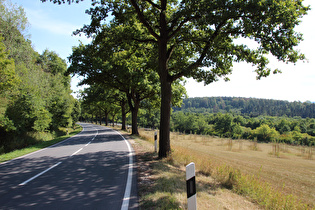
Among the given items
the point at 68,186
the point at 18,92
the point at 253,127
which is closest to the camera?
the point at 68,186

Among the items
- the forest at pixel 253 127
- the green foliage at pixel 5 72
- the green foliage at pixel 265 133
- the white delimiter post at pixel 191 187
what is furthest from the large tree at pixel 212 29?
the green foliage at pixel 265 133

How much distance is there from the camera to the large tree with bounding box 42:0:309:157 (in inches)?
270

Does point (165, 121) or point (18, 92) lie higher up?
point (18, 92)

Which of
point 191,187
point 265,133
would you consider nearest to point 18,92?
point 191,187

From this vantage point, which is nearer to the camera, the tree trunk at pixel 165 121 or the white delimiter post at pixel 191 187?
the white delimiter post at pixel 191 187

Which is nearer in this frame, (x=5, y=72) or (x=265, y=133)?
(x=5, y=72)

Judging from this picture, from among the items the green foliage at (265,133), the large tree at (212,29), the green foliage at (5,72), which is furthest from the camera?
the green foliage at (265,133)

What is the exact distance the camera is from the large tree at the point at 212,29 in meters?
6.85

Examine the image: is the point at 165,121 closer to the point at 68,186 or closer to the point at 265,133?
the point at 68,186

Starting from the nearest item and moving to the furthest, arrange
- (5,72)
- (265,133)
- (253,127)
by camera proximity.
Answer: (5,72) → (265,133) → (253,127)

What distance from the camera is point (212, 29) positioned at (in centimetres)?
929

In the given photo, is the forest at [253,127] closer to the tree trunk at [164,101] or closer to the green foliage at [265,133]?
the green foliage at [265,133]

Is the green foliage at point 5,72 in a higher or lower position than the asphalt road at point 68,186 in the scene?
higher

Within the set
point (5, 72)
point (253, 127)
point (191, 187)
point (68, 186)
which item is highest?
point (5, 72)
